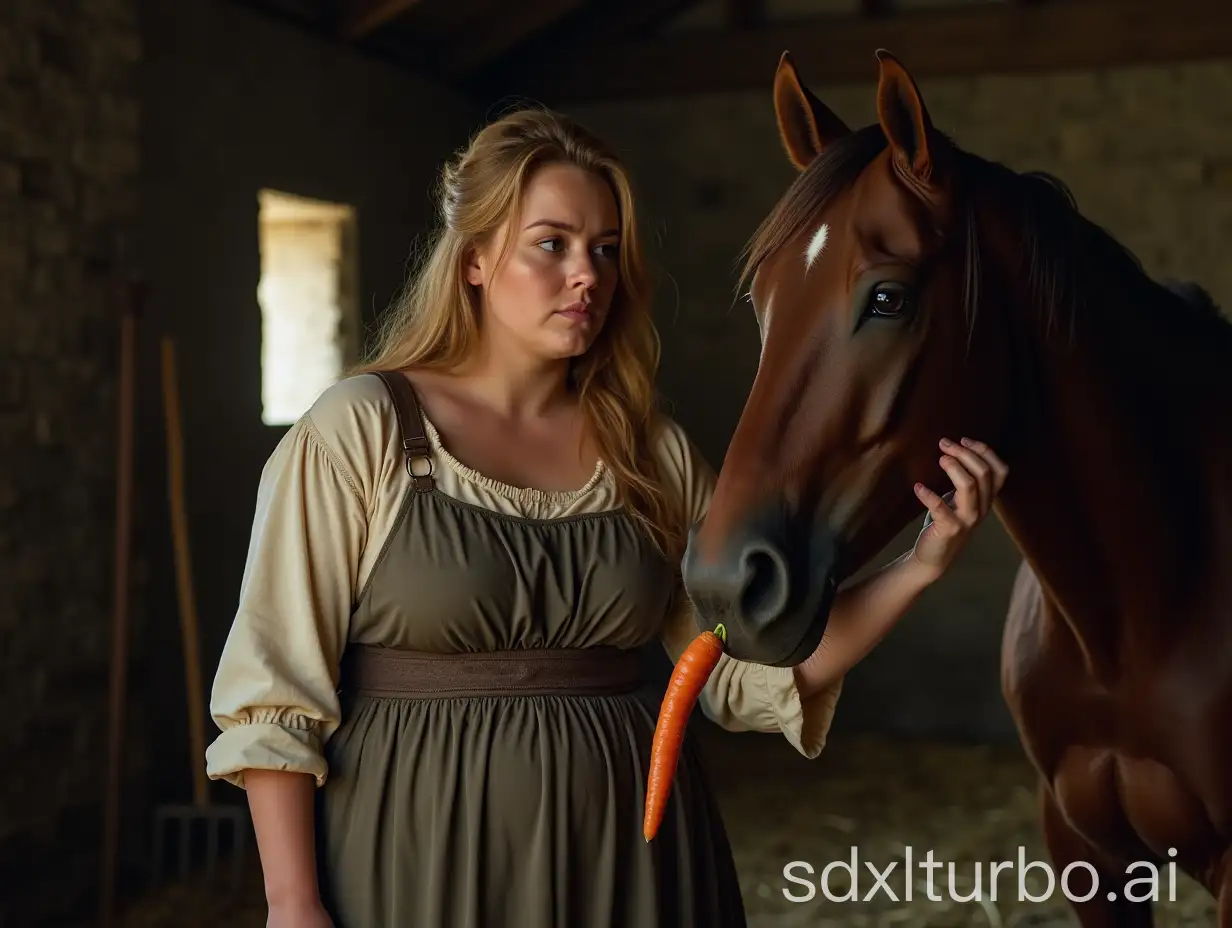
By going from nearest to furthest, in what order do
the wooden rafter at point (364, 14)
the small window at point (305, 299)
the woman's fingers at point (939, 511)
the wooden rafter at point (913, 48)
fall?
1. the woman's fingers at point (939, 511)
2. the wooden rafter at point (364, 14)
3. the small window at point (305, 299)
4. the wooden rafter at point (913, 48)

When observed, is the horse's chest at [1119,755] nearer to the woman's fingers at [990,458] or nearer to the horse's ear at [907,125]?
the woman's fingers at [990,458]

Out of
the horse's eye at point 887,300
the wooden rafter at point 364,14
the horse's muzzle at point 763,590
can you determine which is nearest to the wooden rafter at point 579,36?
the wooden rafter at point 364,14

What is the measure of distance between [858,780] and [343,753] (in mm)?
4177

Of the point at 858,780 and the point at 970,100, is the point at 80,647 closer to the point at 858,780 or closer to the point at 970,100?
the point at 858,780

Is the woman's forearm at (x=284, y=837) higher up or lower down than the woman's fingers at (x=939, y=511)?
lower down

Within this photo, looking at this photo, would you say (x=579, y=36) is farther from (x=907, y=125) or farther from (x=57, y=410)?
(x=907, y=125)

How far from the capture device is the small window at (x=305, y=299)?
5.34 m

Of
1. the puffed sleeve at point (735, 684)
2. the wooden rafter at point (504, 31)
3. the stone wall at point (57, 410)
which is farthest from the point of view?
the wooden rafter at point (504, 31)

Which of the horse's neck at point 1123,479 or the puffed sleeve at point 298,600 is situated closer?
the puffed sleeve at point 298,600

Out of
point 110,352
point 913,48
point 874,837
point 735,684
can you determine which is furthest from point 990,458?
point 913,48

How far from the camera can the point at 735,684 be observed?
163 cm

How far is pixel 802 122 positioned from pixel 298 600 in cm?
83

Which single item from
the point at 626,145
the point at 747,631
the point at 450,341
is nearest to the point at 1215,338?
the point at 747,631

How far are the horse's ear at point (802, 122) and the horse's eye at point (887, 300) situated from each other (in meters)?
0.29
